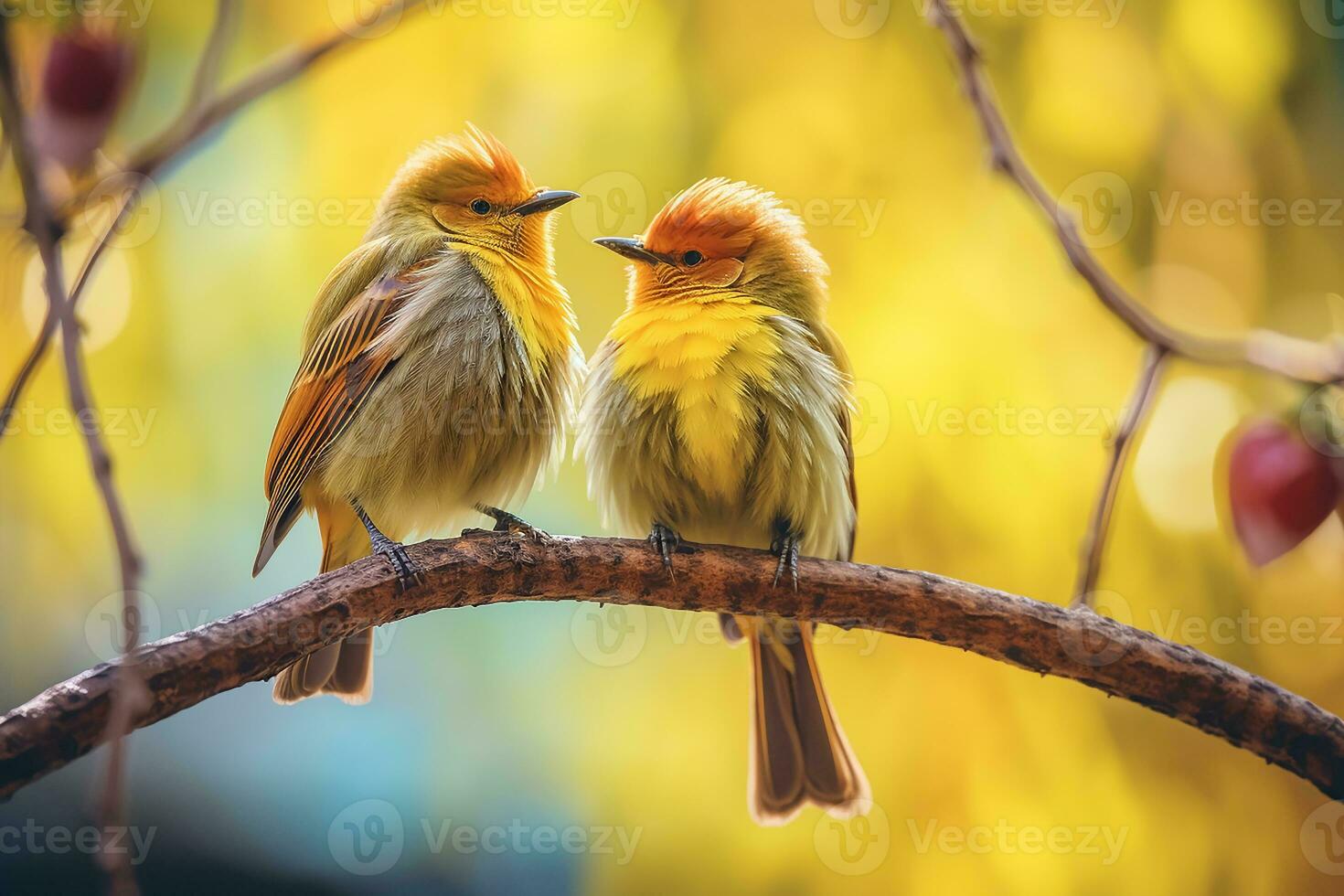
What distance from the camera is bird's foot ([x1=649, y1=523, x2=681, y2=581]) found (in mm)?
1970

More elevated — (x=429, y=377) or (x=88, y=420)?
(x=429, y=377)

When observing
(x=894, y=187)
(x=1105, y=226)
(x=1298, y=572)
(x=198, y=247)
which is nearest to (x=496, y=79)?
(x=198, y=247)

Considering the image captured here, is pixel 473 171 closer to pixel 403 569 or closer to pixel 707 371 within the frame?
pixel 707 371

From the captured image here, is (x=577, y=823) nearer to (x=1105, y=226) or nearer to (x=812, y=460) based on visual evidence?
(x=812, y=460)

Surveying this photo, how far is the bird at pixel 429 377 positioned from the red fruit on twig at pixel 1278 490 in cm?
127

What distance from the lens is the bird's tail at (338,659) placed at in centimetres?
219

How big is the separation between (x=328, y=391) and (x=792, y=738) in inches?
51.4

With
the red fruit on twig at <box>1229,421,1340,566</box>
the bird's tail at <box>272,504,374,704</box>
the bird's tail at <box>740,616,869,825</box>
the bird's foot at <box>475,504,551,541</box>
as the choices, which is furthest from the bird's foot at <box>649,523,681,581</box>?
the red fruit on twig at <box>1229,421,1340,566</box>

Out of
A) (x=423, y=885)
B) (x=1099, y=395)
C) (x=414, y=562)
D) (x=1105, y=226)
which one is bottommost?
(x=423, y=885)

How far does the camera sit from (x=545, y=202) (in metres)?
2.37

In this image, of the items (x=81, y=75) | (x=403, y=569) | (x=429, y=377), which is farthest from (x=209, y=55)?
(x=429, y=377)

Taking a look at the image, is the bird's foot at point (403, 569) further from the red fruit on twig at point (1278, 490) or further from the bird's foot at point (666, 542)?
the red fruit on twig at point (1278, 490)

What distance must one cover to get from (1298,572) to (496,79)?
247cm

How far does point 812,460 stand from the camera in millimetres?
2283
